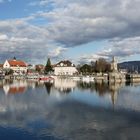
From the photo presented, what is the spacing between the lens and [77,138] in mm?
21797

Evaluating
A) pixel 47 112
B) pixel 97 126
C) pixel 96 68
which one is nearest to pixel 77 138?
pixel 97 126

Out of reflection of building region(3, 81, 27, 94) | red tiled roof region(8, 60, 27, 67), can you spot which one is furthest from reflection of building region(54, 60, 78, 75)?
reflection of building region(3, 81, 27, 94)

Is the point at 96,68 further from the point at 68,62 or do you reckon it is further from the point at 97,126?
the point at 97,126

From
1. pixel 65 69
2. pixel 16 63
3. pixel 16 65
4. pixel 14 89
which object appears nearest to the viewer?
pixel 14 89

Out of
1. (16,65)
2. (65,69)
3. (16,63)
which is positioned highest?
(16,63)

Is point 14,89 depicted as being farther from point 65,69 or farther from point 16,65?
point 16,65

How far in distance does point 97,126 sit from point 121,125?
83.9 inches

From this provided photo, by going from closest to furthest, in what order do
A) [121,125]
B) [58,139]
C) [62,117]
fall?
[58,139] < [121,125] < [62,117]

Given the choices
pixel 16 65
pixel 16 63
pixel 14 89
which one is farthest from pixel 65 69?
pixel 14 89

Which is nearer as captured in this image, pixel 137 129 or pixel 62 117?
pixel 137 129

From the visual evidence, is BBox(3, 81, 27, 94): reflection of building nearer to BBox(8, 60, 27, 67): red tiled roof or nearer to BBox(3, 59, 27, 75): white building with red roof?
BBox(3, 59, 27, 75): white building with red roof

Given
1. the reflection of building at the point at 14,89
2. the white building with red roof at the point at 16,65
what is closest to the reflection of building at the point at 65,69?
the white building with red roof at the point at 16,65

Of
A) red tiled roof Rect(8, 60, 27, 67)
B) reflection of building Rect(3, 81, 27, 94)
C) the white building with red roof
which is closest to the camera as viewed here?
reflection of building Rect(3, 81, 27, 94)

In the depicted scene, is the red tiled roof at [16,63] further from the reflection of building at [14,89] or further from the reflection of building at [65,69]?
the reflection of building at [14,89]
